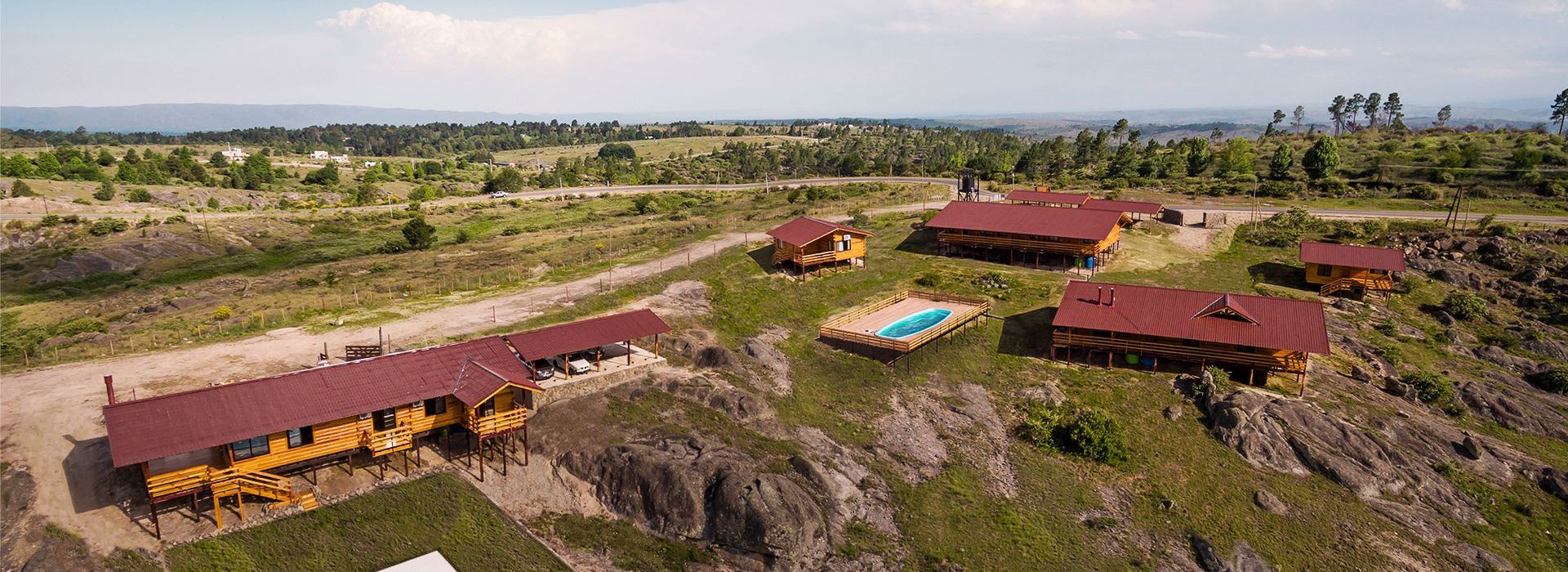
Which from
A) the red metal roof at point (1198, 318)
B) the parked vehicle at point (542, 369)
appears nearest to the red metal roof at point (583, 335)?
the parked vehicle at point (542, 369)

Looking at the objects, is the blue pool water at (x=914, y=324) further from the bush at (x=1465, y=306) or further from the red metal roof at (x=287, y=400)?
the bush at (x=1465, y=306)

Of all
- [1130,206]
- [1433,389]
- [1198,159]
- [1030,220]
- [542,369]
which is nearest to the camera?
[542,369]

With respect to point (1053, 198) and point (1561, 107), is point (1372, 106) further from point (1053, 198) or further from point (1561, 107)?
point (1053, 198)

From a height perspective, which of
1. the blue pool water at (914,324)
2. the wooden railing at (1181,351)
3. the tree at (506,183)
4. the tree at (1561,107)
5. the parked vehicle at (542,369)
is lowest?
the wooden railing at (1181,351)

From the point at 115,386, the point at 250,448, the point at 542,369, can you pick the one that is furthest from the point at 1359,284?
the point at 115,386

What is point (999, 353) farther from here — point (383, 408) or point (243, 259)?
point (243, 259)

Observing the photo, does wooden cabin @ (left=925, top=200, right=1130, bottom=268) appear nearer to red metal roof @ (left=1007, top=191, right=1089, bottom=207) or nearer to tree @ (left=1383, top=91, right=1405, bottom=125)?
red metal roof @ (left=1007, top=191, right=1089, bottom=207)

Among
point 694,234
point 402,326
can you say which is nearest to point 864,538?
point 402,326

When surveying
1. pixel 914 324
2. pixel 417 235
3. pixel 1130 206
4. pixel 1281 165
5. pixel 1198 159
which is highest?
pixel 1198 159
